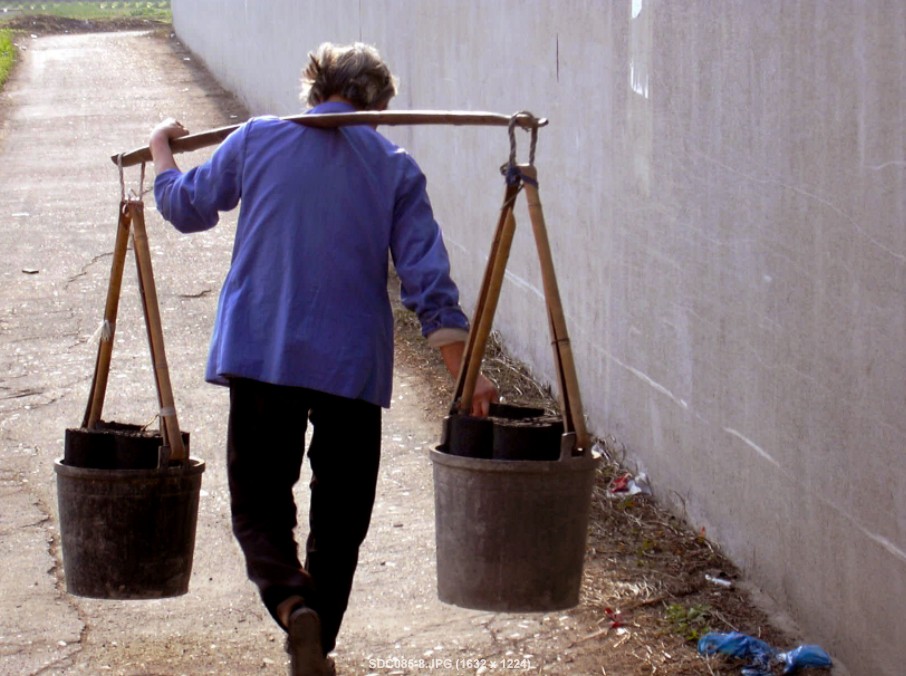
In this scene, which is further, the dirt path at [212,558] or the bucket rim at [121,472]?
the dirt path at [212,558]

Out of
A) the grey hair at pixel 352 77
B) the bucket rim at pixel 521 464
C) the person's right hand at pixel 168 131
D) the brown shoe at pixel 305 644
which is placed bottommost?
the brown shoe at pixel 305 644

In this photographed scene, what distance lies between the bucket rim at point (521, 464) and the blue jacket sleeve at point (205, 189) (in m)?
0.88

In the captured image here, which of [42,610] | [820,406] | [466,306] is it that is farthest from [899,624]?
[466,306]

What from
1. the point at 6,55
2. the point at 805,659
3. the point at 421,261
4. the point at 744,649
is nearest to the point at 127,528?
the point at 421,261

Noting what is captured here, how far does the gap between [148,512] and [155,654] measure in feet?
2.24

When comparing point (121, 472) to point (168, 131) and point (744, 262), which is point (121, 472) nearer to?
point (168, 131)

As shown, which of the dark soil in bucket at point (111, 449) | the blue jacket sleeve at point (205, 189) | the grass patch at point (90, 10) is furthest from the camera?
the grass patch at point (90, 10)

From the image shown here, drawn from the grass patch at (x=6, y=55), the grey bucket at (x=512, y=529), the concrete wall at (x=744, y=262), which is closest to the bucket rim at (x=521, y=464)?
the grey bucket at (x=512, y=529)

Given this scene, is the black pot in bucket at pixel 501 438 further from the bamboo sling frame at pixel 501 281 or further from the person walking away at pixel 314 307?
the person walking away at pixel 314 307

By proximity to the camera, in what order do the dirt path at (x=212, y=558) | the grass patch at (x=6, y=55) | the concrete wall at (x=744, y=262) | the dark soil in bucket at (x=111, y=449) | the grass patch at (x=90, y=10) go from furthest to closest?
the grass patch at (x=90, y=10) → the grass patch at (x=6, y=55) → the dirt path at (x=212, y=558) → the dark soil in bucket at (x=111, y=449) → the concrete wall at (x=744, y=262)

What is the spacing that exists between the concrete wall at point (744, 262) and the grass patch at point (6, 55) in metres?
15.5

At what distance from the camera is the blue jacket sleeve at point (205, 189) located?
3.49 m

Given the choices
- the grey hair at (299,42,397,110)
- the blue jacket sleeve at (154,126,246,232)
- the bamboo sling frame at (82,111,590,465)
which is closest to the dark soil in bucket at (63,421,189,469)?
the bamboo sling frame at (82,111,590,465)

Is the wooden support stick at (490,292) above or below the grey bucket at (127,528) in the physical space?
above
